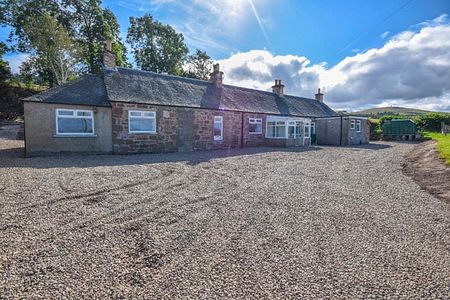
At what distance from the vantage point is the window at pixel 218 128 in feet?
55.4

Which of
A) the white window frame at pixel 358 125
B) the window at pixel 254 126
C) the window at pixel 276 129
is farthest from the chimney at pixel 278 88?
the white window frame at pixel 358 125

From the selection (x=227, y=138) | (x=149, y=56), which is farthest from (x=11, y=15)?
(x=227, y=138)

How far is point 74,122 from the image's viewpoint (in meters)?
12.2

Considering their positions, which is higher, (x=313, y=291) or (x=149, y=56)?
(x=149, y=56)

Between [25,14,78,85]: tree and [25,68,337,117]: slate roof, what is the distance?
14327 mm

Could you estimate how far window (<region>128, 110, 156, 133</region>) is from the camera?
44.1 feet

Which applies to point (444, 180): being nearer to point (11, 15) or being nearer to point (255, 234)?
point (255, 234)

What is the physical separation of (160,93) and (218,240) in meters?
13.2

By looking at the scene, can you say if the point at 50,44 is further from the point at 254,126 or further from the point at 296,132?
the point at 296,132

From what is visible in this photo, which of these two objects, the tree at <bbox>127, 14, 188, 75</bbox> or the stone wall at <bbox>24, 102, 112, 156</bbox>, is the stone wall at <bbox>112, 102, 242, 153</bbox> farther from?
the tree at <bbox>127, 14, 188, 75</bbox>

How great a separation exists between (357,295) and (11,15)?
39946 mm

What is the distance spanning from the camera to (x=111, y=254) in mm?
3246

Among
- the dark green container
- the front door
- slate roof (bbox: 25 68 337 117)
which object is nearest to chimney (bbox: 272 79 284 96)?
slate roof (bbox: 25 68 337 117)

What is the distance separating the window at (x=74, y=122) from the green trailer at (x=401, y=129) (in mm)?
31595
